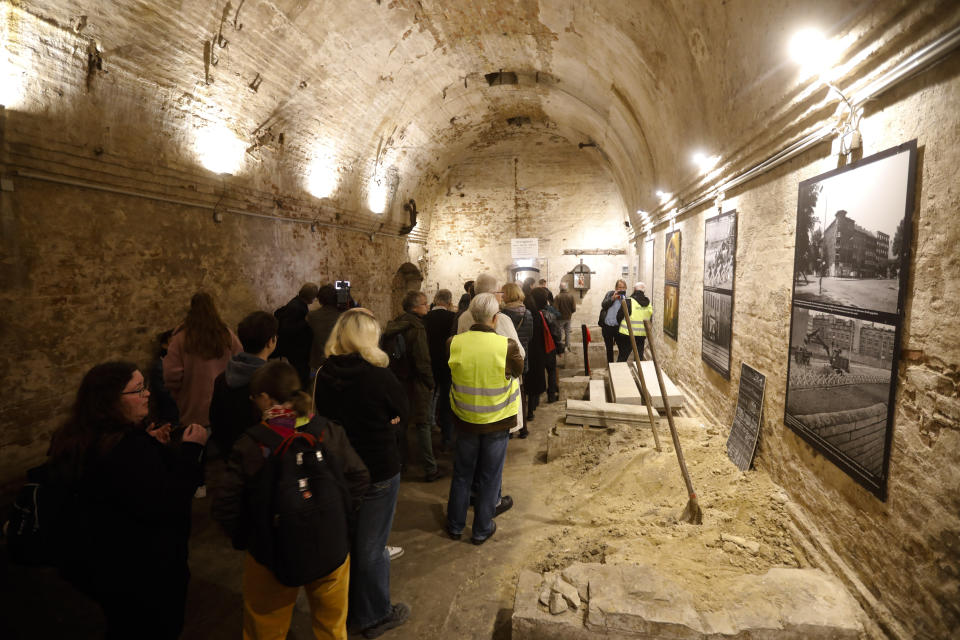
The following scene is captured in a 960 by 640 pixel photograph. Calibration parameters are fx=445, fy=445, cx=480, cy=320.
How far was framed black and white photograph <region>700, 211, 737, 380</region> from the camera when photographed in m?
4.39

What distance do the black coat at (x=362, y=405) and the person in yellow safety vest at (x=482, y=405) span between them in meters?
0.90

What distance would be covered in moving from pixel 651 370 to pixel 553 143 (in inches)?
358

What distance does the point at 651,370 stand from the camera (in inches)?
269

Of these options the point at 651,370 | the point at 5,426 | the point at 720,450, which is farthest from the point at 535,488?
the point at 5,426

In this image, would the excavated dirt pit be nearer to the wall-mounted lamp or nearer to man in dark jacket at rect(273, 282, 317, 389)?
the wall-mounted lamp

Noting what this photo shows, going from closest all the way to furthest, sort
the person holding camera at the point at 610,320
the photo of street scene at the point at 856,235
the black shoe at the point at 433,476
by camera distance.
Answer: the photo of street scene at the point at 856,235 → the black shoe at the point at 433,476 → the person holding camera at the point at 610,320

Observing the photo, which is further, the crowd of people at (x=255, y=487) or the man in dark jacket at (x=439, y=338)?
the man in dark jacket at (x=439, y=338)

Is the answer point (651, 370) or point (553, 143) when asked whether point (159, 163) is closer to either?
point (651, 370)

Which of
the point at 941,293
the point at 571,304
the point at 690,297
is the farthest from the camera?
the point at 571,304

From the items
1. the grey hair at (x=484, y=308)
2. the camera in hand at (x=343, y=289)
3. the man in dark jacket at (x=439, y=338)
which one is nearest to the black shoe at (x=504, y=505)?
the man in dark jacket at (x=439, y=338)

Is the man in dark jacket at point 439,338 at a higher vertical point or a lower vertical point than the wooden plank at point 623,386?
higher

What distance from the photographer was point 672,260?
7.15 meters

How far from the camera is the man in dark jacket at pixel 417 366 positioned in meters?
4.55

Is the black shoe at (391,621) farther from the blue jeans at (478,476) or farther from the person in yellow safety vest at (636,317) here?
the person in yellow safety vest at (636,317)
